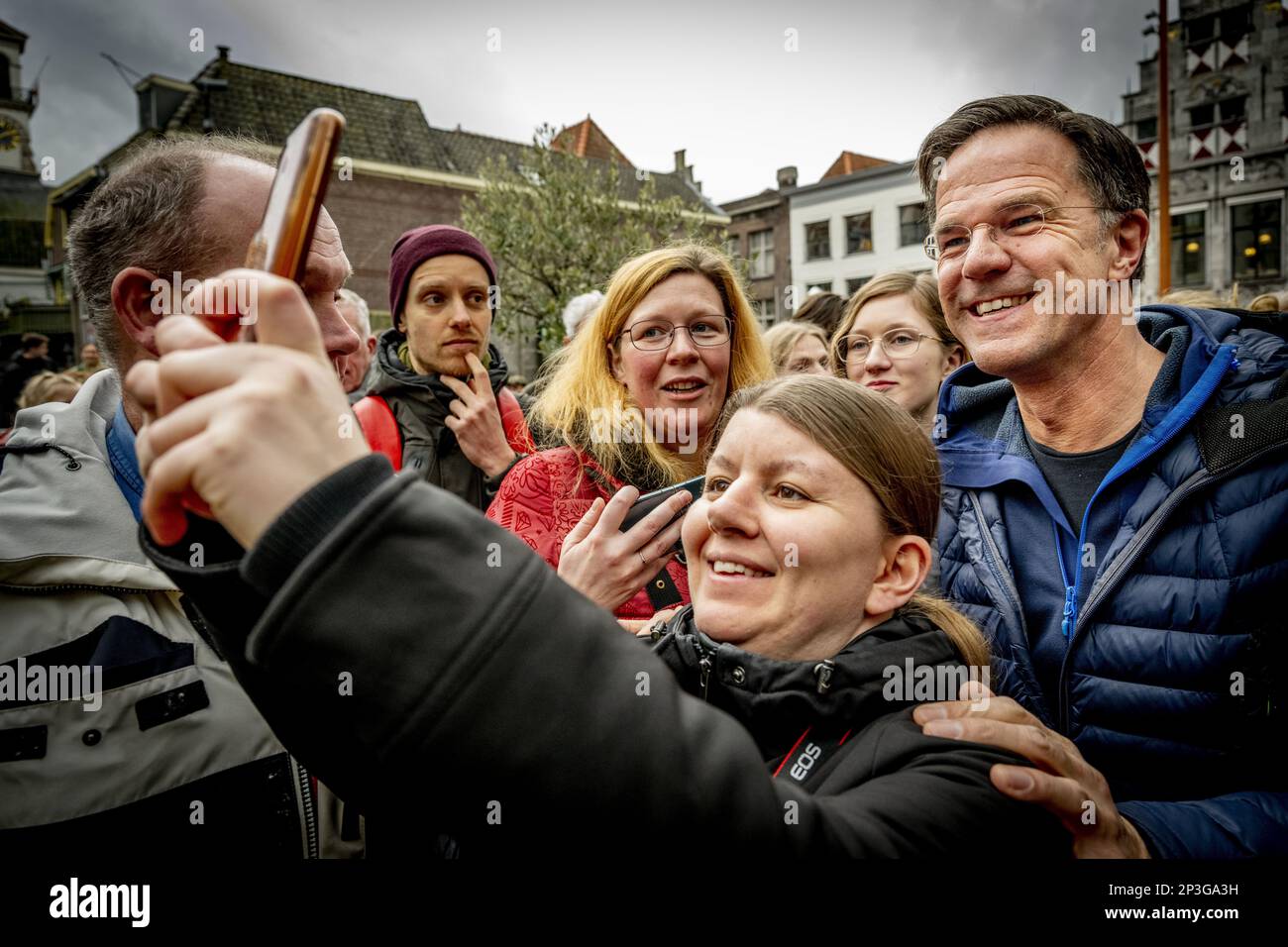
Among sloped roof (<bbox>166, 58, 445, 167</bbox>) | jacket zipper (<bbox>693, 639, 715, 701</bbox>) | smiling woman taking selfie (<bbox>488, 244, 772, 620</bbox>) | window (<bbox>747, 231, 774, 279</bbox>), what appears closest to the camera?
jacket zipper (<bbox>693, 639, 715, 701</bbox>)

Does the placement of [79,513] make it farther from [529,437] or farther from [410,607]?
[529,437]

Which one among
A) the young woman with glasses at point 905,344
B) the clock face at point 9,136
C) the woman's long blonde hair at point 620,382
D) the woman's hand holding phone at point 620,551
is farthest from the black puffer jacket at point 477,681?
the clock face at point 9,136

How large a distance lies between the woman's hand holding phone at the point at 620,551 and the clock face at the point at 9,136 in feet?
212

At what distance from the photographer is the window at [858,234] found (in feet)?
99.0

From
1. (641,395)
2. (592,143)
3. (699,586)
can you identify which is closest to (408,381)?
(641,395)

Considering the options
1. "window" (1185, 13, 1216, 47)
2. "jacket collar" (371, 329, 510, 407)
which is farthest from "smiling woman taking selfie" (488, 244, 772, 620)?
"window" (1185, 13, 1216, 47)

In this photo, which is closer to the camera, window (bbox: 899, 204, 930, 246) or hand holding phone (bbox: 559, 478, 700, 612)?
hand holding phone (bbox: 559, 478, 700, 612)

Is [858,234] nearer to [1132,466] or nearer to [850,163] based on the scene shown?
[850,163]

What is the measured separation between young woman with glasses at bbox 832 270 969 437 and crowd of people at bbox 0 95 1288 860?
1.63 meters

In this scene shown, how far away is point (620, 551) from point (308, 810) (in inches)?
36.0

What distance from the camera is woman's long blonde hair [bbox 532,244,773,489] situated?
266cm

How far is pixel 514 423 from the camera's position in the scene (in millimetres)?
3857

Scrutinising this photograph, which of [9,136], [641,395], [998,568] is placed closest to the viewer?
[998,568]

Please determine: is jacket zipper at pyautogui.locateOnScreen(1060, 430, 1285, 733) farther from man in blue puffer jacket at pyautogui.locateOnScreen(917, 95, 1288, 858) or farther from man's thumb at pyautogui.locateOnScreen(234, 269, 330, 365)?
man's thumb at pyautogui.locateOnScreen(234, 269, 330, 365)
